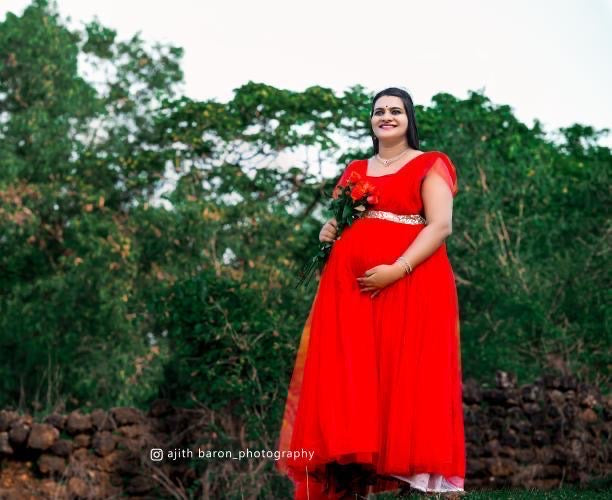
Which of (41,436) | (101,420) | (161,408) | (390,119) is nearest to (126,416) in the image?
(101,420)

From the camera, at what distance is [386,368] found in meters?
4.91

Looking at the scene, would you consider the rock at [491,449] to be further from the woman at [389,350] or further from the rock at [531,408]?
the woman at [389,350]

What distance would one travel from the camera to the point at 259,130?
15547 mm

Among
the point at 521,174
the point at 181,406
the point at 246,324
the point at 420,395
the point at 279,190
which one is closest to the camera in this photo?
the point at 420,395

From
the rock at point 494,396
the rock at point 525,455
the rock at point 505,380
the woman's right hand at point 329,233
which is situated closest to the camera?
the woman's right hand at point 329,233

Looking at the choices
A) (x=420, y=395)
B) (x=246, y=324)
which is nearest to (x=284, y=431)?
(x=420, y=395)

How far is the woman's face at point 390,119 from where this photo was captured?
512 centimetres

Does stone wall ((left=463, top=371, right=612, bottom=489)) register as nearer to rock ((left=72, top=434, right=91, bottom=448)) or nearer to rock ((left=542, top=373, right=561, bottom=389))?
rock ((left=542, top=373, right=561, bottom=389))

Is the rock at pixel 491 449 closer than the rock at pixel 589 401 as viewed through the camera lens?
Yes

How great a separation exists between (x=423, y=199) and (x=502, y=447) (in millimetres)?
6447

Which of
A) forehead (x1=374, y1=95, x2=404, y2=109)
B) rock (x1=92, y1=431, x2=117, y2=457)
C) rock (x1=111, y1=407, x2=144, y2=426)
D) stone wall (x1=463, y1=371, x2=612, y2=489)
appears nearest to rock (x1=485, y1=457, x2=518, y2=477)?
stone wall (x1=463, y1=371, x2=612, y2=489)

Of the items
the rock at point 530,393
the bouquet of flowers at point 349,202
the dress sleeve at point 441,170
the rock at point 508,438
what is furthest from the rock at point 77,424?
the dress sleeve at point 441,170

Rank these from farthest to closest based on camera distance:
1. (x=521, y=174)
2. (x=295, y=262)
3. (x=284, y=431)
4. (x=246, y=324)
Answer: (x=295, y=262) → (x=521, y=174) → (x=246, y=324) → (x=284, y=431)

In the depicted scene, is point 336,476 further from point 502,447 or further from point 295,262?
point 295,262
